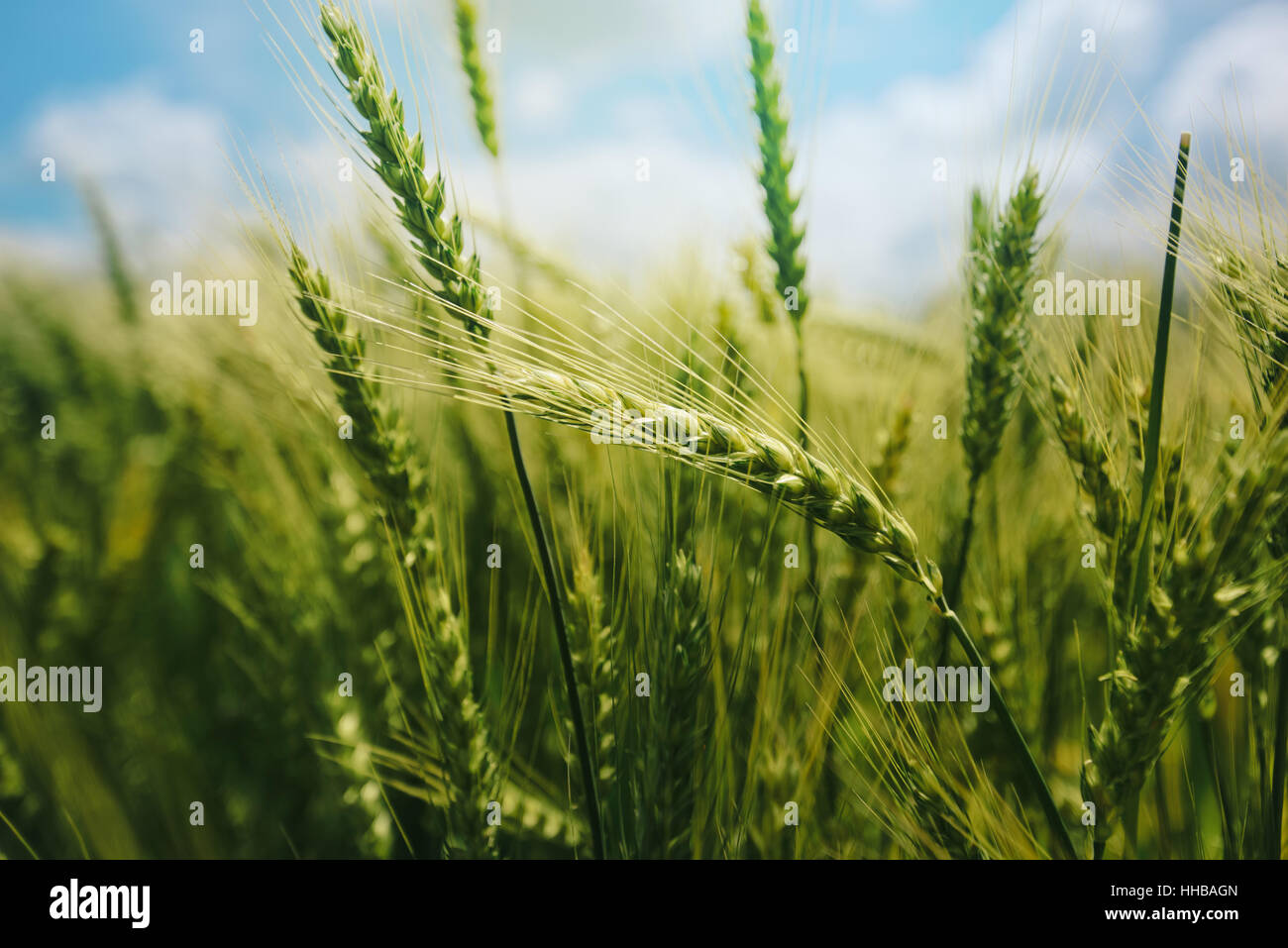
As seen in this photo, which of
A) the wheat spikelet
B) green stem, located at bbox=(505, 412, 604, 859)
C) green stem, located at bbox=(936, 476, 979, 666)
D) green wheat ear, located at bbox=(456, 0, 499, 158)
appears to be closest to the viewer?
the wheat spikelet

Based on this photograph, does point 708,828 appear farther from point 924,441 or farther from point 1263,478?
point 924,441

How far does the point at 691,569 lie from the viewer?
70cm

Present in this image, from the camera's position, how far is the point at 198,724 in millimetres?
1473

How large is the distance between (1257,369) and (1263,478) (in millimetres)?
325

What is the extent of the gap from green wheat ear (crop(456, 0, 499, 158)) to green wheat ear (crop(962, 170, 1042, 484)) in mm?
898

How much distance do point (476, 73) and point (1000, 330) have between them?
41.8 inches

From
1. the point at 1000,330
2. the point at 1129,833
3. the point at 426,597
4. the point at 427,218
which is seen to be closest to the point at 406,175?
the point at 427,218

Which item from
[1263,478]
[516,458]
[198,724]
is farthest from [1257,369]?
[198,724]

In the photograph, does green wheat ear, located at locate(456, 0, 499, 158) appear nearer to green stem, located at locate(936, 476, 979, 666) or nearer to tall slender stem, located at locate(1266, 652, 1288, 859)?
green stem, located at locate(936, 476, 979, 666)

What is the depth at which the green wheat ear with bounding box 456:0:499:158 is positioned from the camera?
3.86ft

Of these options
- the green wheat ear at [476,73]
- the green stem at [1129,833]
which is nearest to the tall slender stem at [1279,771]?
the green stem at [1129,833]

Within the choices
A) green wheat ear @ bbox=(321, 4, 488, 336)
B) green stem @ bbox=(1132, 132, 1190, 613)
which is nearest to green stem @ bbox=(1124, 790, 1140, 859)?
green stem @ bbox=(1132, 132, 1190, 613)

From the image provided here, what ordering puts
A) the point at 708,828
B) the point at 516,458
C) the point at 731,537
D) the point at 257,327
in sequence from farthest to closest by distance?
the point at 257,327 < the point at 731,537 < the point at 708,828 < the point at 516,458

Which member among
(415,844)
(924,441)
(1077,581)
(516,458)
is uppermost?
(924,441)
